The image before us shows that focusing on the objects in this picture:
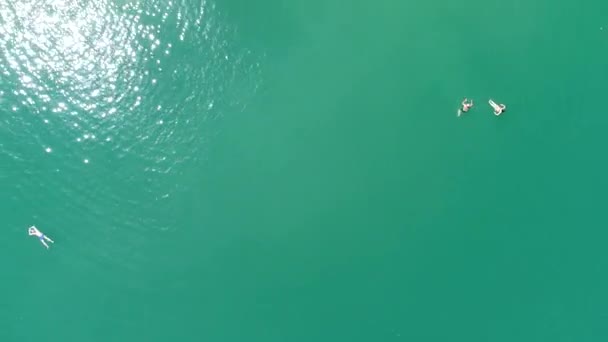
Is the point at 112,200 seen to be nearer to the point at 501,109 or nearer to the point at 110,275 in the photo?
the point at 110,275

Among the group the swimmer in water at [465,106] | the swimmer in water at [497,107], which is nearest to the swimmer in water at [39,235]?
the swimmer in water at [465,106]

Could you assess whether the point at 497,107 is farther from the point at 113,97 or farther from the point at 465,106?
the point at 113,97

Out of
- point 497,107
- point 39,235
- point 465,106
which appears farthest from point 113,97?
point 497,107

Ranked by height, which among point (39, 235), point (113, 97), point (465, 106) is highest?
point (113, 97)

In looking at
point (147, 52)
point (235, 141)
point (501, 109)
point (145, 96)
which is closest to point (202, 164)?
point (235, 141)

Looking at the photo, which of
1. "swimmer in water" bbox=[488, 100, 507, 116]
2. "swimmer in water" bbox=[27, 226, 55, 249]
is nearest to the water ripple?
"swimmer in water" bbox=[27, 226, 55, 249]

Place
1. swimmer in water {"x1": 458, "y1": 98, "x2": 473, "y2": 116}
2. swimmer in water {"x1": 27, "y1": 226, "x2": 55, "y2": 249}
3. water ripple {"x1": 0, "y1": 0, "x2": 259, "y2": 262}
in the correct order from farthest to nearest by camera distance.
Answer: swimmer in water {"x1": 458, "y1": 98, "x2": 473, "y2": 116}
water ripple {"x1": 0, "y1": 0, "x2": 259, "y2": 262}
swimmer in water {"x1": 27, "y1": 226, "x2": 55, "y2": 249}

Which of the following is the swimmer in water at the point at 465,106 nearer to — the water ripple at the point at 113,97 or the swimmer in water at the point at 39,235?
the water ripple at the point at 113,97

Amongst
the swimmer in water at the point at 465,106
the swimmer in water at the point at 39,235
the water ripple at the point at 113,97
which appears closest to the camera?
the swimmer in water at the point at 39,235

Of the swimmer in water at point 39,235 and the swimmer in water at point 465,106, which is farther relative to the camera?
the swimmer in water at point 465,106

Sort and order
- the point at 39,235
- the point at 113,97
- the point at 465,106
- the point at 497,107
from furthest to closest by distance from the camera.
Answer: the point at 113,97
the point at 497,107
the point at 465,106
the point at 39,235

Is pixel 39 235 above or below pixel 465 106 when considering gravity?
below

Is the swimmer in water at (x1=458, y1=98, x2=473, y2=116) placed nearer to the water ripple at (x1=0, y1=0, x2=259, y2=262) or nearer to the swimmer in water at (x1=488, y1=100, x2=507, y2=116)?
the swimmer in water at (x1=488, y1=100, x2=507, y2=116)
